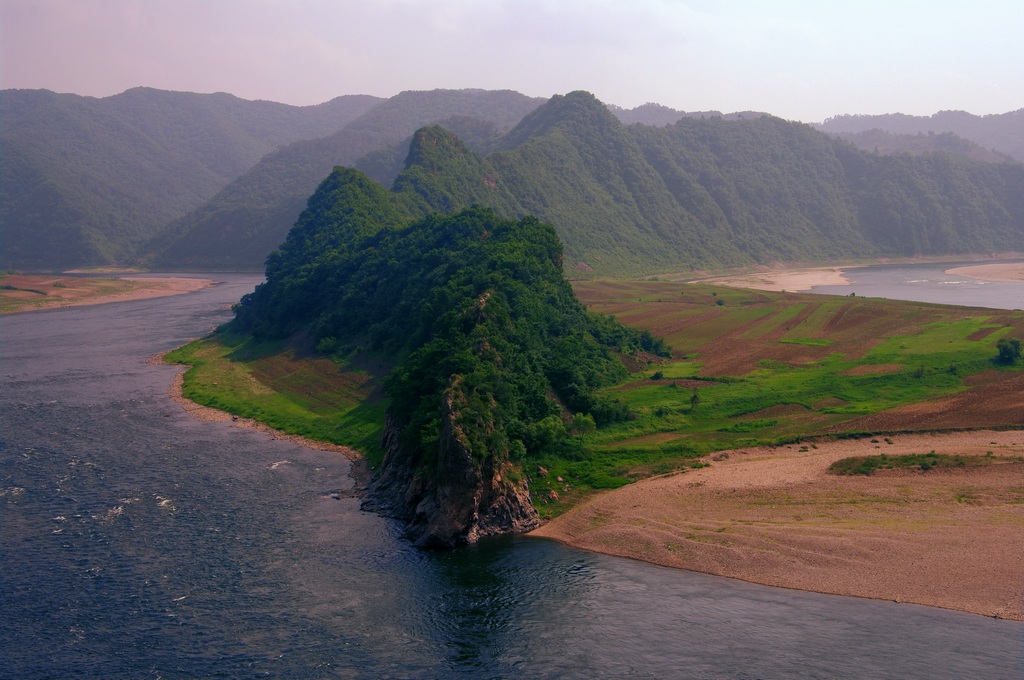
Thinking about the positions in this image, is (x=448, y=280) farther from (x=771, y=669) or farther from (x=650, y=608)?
(x=771, y=669)

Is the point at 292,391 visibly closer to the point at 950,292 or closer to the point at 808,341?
the point at 808,341

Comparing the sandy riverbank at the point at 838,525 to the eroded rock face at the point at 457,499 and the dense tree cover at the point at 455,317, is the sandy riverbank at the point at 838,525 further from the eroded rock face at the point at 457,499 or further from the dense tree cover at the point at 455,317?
the dense tree cover at the point at 455,317

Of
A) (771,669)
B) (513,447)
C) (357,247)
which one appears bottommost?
(771,669)

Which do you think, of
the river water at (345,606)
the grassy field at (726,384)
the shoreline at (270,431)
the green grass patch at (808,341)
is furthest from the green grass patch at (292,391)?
the green grass patch at (808,341)

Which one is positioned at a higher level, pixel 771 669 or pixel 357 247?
pixel 357 247

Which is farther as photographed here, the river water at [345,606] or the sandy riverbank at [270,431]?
the sandy riverbank at [270,431]

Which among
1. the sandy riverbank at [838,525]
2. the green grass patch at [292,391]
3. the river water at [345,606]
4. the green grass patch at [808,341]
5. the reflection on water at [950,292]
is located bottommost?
the river water at [345,606]

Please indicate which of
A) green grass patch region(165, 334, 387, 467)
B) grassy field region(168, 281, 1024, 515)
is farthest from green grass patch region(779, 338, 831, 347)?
green grass patch region(165, 334, 387, 467)

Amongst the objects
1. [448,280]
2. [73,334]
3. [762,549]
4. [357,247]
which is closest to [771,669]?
[762,549]
